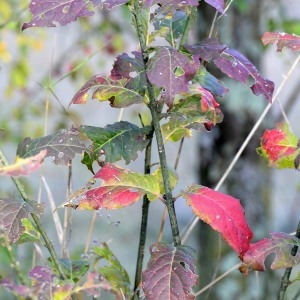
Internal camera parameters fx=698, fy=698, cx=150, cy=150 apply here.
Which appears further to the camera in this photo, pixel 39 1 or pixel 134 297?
pixel 134 297

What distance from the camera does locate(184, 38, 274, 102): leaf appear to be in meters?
0.88

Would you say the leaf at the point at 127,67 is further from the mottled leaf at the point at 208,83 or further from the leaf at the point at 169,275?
the leaf at the point at 169,275

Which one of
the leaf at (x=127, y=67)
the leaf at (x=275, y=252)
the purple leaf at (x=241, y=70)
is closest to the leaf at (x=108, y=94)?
the leaf at (x=127, y=67)

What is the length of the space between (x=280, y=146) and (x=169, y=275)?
10.1 inches

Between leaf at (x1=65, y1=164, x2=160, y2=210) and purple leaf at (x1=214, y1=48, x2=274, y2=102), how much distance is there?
0.17 meters

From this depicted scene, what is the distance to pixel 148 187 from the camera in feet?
3.00

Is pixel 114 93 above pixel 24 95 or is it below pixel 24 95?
above

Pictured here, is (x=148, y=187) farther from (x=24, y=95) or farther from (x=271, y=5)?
(x=24, y=95)

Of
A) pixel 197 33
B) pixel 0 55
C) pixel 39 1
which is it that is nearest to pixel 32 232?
pixel 39 1

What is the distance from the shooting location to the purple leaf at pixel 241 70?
88 centimetres

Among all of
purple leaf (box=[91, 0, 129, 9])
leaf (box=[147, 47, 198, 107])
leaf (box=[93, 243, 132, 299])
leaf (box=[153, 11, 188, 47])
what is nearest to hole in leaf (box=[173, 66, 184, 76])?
leaf (box=[147, 47, 198, 107])

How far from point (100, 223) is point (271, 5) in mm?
2941

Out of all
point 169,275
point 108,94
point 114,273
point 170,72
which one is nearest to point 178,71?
point 170,72

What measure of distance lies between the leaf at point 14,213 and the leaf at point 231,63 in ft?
0.93
